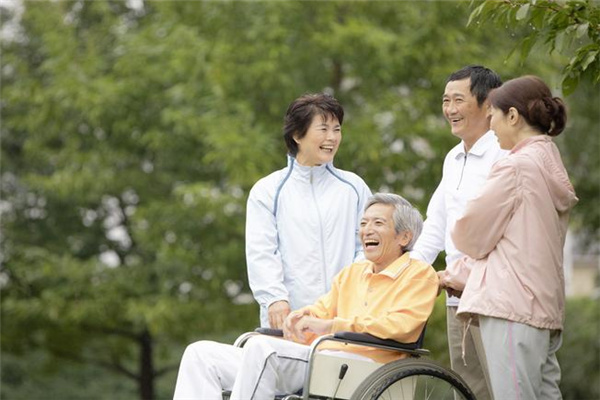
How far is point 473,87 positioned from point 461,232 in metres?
0.83

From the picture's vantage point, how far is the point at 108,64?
13.7m

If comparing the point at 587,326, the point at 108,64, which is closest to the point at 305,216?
the point at 108,64

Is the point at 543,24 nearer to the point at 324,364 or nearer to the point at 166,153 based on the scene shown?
the point at 324,364

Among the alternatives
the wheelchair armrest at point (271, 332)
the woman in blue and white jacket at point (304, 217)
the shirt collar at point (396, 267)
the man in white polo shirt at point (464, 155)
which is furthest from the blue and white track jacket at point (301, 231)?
the shirt collar at point (396, 267)

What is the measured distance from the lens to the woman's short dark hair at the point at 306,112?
527 centimetres

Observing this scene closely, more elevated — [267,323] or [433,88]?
[433,88]

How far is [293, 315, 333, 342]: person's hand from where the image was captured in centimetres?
475

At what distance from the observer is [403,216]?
4809mm

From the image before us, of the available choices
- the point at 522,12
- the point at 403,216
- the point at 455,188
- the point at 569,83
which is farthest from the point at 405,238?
the point at 569,83

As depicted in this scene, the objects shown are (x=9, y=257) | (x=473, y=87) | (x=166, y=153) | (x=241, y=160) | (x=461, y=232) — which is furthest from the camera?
(x=9, y=257)

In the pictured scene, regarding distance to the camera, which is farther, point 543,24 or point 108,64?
point 108,64

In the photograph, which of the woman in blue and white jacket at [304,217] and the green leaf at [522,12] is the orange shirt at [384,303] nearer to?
the woman in blue and white jacket at [304,217]

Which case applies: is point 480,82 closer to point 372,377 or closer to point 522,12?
point 522,12

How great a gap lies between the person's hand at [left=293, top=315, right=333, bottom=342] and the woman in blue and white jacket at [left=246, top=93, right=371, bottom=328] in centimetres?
41
